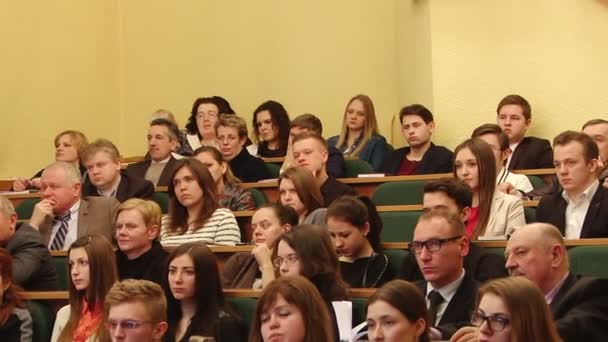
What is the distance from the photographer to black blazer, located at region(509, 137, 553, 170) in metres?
6.46

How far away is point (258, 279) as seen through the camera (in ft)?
16.0

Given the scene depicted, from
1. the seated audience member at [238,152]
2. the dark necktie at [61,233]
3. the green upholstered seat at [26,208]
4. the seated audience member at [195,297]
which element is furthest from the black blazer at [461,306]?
the green upholstered seat at [26,208]

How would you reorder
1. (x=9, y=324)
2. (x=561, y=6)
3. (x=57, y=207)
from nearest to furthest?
(x=9, y=324) < (x=57, y=207) < (x=561, y=6)

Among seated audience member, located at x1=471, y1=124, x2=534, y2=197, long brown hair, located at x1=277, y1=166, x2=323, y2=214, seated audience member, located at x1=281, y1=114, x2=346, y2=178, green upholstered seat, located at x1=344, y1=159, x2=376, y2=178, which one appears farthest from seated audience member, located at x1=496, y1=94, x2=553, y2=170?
long brown hair, located at x1=277, y1=166, x2=323, y2=214

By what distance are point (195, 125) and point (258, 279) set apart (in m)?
3.06

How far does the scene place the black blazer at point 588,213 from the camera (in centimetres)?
474

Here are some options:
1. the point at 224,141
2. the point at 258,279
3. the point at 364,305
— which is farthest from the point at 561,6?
the point at 364,305

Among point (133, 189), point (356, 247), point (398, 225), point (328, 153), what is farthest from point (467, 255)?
point (133, 189)

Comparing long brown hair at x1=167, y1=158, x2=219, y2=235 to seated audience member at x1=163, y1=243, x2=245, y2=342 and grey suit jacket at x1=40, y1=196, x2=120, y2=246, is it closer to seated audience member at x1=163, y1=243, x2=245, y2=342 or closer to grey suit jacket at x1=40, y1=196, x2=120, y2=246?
grey suit jacket at x1=40, y1=196, x2=120, y2=246

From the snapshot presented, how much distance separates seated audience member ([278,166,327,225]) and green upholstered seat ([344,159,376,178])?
1.40 metres

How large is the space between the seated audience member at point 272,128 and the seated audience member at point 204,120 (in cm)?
28

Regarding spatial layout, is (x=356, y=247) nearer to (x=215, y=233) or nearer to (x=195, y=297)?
(x=195, y=297)

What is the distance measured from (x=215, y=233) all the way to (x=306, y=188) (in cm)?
46

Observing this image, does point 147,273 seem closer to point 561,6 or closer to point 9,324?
point 9,324
